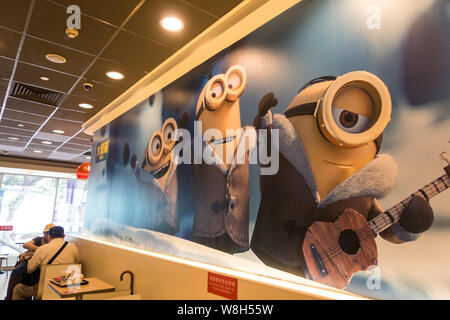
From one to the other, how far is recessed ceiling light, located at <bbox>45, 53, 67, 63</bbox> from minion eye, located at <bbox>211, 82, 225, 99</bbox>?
178cm

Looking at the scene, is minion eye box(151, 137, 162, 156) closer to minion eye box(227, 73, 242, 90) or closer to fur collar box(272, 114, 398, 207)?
minion eye box(227, 73, 242, 90)

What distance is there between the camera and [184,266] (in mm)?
2438

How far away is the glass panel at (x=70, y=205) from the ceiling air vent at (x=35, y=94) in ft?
23.9

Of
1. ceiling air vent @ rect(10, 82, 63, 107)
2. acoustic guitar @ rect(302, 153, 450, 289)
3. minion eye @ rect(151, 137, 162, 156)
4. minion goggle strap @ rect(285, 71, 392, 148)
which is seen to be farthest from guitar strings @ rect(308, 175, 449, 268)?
ceiling air vent @ rect(10, 82, 63, 107)

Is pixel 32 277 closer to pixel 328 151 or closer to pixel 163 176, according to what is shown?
pixel 163 176

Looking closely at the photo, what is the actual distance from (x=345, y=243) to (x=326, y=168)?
422mm

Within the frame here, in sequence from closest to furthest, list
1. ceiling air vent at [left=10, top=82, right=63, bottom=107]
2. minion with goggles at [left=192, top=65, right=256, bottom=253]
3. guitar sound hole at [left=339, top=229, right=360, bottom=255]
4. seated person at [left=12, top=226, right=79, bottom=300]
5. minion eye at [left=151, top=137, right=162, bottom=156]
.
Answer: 1. guitar sound hole at [left=339, top=229, right=360, bottom=255]
2. minion with goggles at [left=192, top=65, right=256, bottom=253]
3. minion eye at [left=151, top=137, right=162, bottom=156]
4. seated person at [left=12, top=226, right=79, bottom=300]
5. ceiling air vent at [left=10, top=82, right=63, bottom=107]

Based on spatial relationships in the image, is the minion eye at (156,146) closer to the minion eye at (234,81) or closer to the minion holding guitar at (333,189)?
the minion eye at (234,81)

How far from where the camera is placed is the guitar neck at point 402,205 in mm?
1242

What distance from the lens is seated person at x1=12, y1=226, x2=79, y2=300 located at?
3.92 m

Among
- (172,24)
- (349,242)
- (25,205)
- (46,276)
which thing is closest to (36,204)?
(25,205)

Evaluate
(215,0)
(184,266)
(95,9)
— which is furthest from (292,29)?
(184,266)

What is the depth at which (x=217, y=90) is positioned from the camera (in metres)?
2.63

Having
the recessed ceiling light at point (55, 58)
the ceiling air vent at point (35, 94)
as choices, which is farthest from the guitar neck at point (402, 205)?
the ceiling air vent at point (35, 94)
